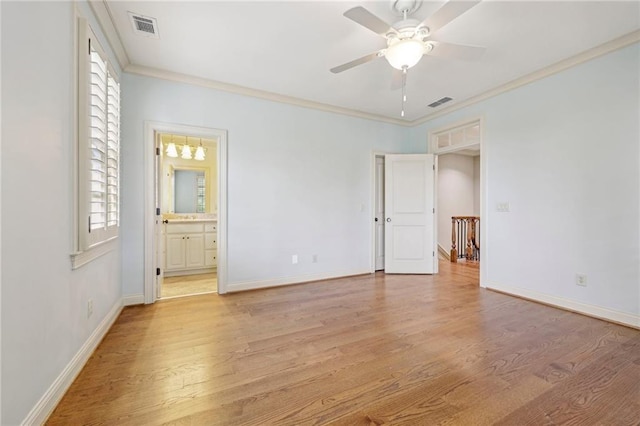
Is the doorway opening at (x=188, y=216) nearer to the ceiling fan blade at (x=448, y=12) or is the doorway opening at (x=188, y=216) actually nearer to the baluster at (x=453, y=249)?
the ceiling fan blade at (x=448, y=12)

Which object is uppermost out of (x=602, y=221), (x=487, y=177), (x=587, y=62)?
(x=587, y=62)

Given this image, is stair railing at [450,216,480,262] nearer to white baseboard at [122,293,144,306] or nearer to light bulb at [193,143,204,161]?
light bulb at [193,143,204,161]

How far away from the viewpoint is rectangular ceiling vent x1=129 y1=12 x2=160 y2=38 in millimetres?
2322

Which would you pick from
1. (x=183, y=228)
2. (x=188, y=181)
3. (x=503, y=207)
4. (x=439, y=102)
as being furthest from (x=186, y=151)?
(x=503, y=207)

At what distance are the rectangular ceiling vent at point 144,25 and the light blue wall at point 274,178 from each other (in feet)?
2.47

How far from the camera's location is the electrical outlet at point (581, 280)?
9.45ft

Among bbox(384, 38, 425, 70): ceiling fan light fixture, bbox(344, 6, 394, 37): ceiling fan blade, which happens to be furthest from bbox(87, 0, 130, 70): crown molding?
bbox(384, 38, 425, 70): ceiling fan light fixture

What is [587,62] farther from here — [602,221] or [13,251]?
[13,251]

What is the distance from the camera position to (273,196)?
3.85 m

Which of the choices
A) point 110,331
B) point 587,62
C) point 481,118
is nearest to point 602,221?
point 587,62

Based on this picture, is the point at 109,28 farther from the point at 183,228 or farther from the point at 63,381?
the point at 183,228

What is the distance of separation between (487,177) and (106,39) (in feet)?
15.1

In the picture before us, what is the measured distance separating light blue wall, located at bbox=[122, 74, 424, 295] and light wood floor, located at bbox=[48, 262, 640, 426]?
898mm

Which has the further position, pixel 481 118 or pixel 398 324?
pixel 481 118
